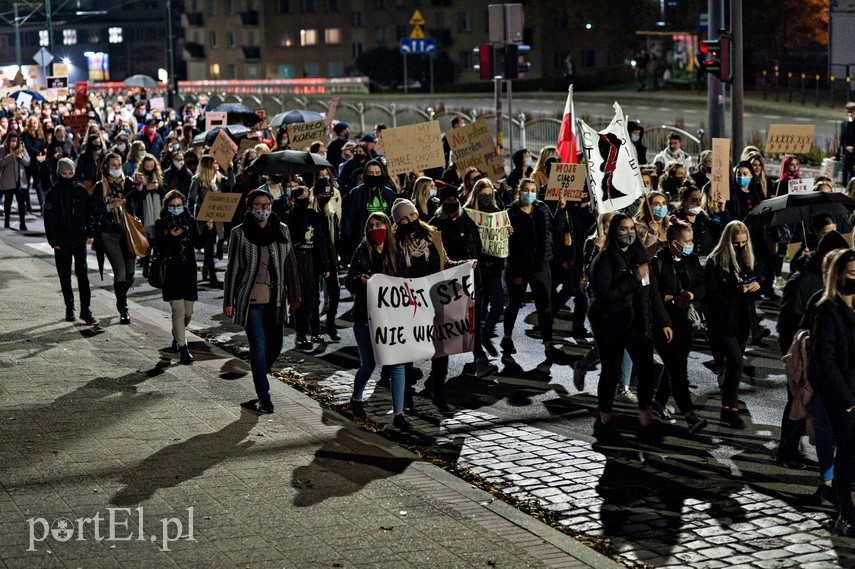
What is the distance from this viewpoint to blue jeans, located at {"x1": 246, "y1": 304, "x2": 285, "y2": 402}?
11281 mm

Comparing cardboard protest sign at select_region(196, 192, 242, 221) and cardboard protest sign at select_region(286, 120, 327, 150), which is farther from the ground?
cardboard protest sign at select_region(286, 120, 327, 150)

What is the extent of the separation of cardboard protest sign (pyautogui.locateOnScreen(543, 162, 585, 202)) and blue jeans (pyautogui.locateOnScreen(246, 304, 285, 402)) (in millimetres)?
4882

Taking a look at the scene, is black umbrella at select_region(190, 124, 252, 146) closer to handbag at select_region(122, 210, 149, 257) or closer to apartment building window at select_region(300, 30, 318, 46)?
handbag at select_region(122, 210, 149, 257)

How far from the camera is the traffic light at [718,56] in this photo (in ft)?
72.4

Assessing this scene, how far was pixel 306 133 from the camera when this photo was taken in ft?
71.2

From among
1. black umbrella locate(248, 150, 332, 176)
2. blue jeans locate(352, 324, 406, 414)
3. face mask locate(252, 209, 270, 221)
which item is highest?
black umbrella locate(248, 150, 332, 176)

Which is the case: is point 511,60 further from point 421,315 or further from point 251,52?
point 251,52

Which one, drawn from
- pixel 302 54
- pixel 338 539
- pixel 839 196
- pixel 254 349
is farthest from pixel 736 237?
pixel 302 54

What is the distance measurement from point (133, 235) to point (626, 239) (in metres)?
6.85

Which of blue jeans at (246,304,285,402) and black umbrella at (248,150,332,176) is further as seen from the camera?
black umbrella at (248,150,332,176)

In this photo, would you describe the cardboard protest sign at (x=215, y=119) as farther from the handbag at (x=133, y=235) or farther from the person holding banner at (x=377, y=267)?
the person holding banner at (x=377, y=267)

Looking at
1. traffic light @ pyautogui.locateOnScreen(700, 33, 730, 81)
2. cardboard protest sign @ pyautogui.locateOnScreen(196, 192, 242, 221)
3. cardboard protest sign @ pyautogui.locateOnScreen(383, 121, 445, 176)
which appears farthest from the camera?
traffic light @ pyautogui.locateOnScreen(700, 33, 730, 81)

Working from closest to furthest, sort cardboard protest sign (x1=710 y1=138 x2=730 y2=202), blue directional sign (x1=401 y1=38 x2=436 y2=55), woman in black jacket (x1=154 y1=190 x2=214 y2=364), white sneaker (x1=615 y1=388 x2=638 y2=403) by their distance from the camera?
white sneaker (x1=615 y1=388 x2=638 y2=403) → woman in black jacket (x1=154 y1=190 x2=214 y2=364) → cardboard protest sign (x1=710 y1=138 x2=730 y2=202) → blue directional sign (x1=401 y1=38 x2=436 y2=55)

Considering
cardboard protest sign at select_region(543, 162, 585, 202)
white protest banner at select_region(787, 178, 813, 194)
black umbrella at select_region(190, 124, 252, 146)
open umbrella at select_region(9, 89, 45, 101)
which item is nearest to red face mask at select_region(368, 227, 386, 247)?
cardboard protest sign at select_region(543, 162, 585, 202)
